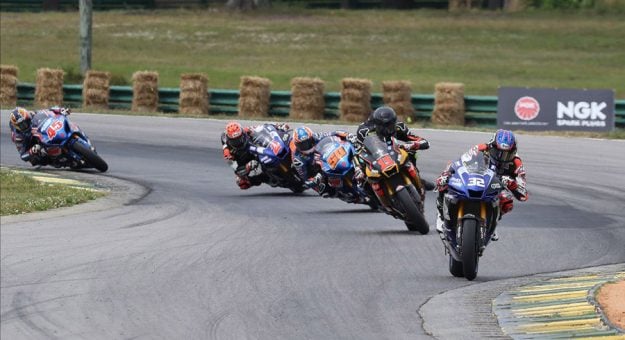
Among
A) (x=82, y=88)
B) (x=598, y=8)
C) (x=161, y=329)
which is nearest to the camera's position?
(x=161, y=329)

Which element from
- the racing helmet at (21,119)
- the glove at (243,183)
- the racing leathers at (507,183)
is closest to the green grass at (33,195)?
the racing helmet at (21,119)

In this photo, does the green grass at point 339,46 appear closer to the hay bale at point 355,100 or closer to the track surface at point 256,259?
the hay bale at point 355,100

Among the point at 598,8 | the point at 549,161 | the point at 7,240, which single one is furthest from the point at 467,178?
the point at 598,8

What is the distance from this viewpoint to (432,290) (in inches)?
456

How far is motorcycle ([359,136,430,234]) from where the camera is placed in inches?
567

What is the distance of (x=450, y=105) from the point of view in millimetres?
28891

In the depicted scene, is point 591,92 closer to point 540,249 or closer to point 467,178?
point 540,249

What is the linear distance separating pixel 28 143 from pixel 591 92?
38.2 ft

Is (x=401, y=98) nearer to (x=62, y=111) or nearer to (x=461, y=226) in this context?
(x=62, y=111)

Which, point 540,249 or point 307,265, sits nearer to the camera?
point 307,265

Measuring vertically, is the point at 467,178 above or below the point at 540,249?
above

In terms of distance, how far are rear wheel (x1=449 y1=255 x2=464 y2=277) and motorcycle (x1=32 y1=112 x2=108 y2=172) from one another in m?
9.98

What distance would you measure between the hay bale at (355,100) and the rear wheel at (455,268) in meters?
17.8

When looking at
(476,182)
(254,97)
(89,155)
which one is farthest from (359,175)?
(254,97)
